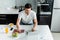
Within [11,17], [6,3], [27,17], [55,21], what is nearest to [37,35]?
[27,17]

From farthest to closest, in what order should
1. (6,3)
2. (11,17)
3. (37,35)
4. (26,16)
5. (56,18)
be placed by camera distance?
(6,3) → (56,18) → (11,17) → (26,16) → (37,35)

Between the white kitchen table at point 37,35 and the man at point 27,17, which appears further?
the man at point 27,17

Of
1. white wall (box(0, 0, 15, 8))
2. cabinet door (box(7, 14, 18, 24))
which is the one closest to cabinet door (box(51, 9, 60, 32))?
cabinet door (box(7, 14, 18, 24))

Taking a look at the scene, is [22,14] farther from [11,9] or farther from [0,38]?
[11,9]

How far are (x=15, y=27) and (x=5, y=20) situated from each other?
3.98 ft

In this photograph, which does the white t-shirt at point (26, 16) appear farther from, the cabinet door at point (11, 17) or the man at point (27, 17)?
the cabinet door at point (11, 17)

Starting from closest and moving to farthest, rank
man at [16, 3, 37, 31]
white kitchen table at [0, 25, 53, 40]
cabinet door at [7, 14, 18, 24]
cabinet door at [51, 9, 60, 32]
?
white kitchen table at [0, 25, 53, 40] < man at [16, 3, 37, 31] < cabinet door at [7, 14, 18, 24] < cabinet door at [51, 9, 60, 32]

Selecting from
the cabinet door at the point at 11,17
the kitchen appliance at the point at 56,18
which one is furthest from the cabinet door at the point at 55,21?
the cabinet door at the point at 11,17

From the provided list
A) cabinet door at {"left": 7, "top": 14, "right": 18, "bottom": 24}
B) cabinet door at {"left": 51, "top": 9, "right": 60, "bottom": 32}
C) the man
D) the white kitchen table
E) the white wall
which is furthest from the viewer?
the white wall

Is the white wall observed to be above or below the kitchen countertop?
above

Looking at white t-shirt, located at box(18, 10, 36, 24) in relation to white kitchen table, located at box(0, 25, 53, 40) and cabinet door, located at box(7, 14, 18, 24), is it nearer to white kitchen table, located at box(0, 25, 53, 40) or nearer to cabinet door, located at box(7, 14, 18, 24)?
white kitchen table, located at box(0, 25, 53, 40)

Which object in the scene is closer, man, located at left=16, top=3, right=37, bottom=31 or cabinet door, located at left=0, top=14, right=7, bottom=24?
man, located at left=16, top=3, right=37, bottom=31

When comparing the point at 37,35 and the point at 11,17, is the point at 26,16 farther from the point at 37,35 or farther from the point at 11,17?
the point at 11,17

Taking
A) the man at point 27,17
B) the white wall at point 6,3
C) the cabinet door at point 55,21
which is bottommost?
the cabinet door at point 55,21
